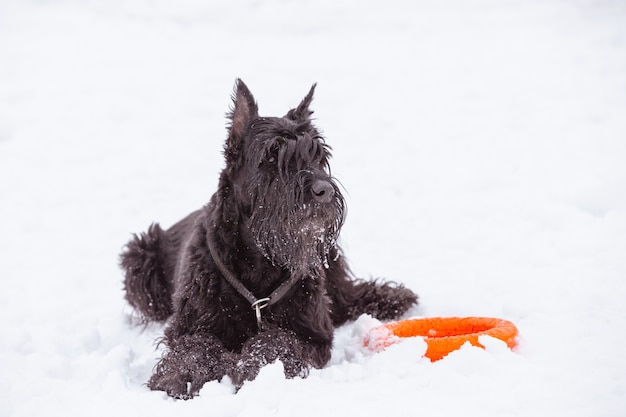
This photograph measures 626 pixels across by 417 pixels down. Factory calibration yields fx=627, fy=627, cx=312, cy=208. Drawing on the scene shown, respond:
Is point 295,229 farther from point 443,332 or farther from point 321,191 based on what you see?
point 443,332

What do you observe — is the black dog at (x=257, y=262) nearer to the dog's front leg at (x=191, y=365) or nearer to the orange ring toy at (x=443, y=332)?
the dog's front leg at (x=191, y=365)

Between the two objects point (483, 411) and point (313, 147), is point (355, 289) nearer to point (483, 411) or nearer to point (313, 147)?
point (313, 147)

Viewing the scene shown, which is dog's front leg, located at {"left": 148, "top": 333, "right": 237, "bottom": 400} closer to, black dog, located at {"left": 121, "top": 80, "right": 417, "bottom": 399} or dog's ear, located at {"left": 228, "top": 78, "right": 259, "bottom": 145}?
black dog, located at {"left": 121, "top": 80, "right": 417, "bottom": 399}

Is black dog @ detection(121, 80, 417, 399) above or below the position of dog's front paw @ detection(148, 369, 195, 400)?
above

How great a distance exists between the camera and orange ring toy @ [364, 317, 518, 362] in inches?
144

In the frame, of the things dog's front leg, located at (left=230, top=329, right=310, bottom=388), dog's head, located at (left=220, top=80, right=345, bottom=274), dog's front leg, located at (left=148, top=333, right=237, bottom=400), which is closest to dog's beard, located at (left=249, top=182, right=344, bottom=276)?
dog's head, located at (left=220, top=80, right=345, bottom=274)

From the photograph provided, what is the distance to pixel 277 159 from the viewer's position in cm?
376

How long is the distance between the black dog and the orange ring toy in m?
0.36

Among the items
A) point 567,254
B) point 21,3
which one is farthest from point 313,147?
point 21,3

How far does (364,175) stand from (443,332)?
364cm

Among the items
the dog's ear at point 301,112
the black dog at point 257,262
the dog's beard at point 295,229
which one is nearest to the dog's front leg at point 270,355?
the black dog at point 257,262

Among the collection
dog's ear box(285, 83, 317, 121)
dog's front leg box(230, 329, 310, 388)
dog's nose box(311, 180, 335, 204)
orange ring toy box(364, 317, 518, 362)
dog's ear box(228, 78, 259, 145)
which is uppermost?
dog's ear box(285, 83, 317, 121)

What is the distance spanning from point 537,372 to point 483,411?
0.57 m

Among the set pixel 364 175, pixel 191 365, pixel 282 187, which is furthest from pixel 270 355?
pixel 364 175
